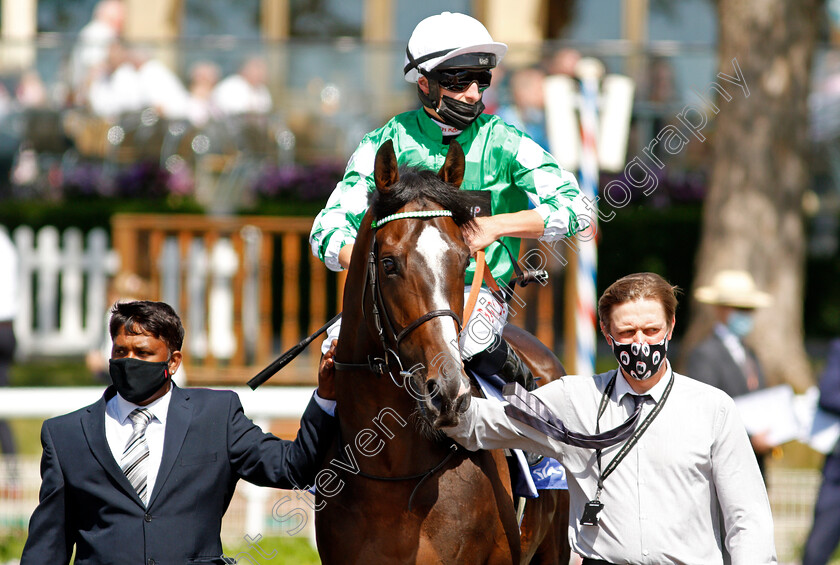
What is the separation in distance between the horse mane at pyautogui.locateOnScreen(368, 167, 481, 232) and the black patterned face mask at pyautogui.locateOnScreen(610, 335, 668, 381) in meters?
0.60

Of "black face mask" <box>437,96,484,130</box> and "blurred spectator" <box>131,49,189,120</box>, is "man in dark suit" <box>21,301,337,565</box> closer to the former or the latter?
"black face mask" <box>437,96,484,130</box>

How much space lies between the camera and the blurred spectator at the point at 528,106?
1059cm

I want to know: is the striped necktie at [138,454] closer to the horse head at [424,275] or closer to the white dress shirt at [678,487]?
the horse head at [424,275]

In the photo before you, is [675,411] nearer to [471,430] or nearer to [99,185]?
[471,430]

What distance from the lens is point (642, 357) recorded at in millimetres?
2973

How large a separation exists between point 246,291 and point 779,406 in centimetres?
511

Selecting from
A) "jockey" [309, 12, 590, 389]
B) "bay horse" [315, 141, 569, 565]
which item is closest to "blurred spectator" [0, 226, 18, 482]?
"jockey" [309, 12, 590, 389]

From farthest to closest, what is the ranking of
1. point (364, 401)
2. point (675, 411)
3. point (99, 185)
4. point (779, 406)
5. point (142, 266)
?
point (99, 185)
point (142, 266)
point (779, 406)
point (364, 401)
point (675, 411)

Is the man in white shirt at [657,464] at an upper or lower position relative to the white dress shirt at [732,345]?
upper

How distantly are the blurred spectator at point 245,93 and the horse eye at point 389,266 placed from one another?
965 centimetres

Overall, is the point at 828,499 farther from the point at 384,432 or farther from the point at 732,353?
the point at 384,432

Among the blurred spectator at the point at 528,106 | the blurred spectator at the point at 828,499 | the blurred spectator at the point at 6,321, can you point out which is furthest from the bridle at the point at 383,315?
the blurred spectator at the point at 528,106

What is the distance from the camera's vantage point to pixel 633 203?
1251 centimetres

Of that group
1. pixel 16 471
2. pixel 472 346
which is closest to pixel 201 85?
pixel 16 471
